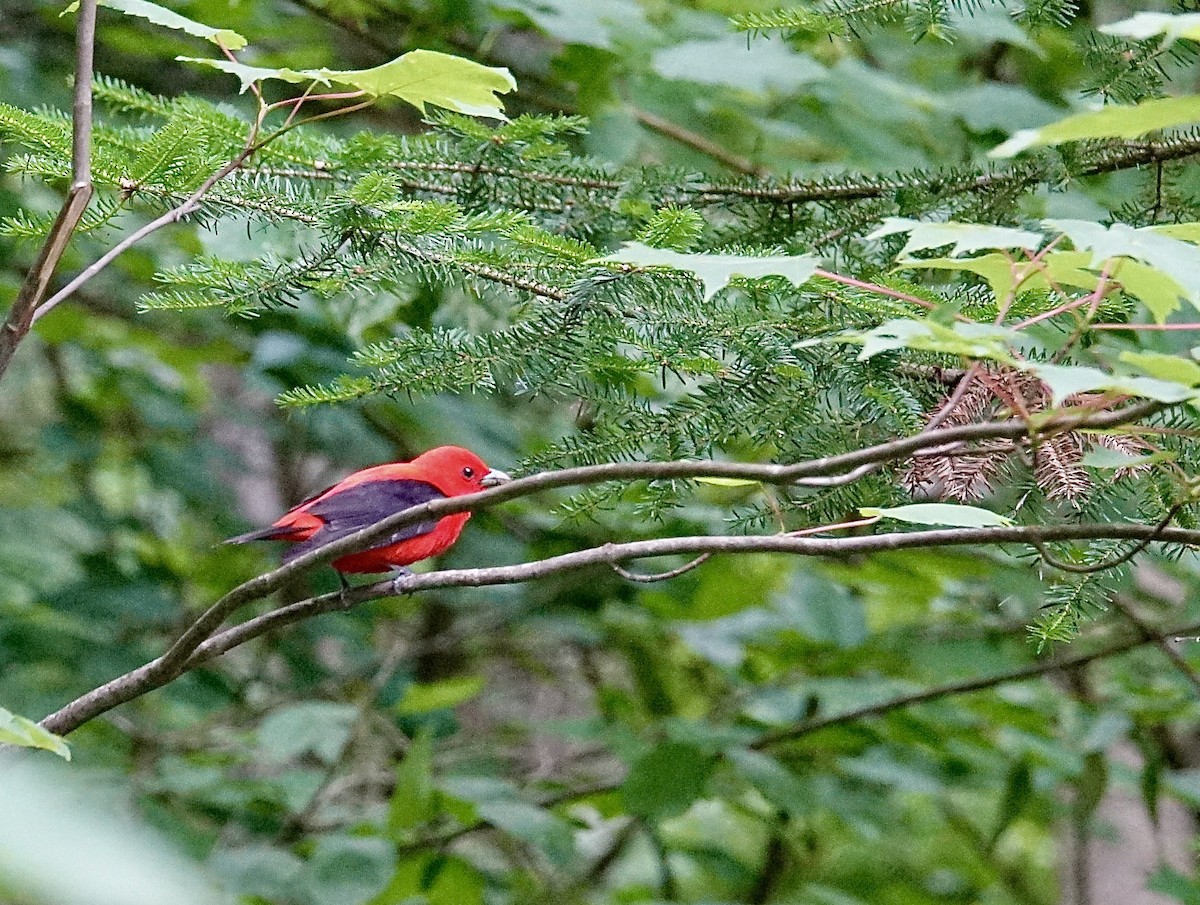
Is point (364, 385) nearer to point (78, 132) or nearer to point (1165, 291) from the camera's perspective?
point (78, 132)

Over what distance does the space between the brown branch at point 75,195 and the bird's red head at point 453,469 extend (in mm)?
1667

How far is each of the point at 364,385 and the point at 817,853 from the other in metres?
3.75

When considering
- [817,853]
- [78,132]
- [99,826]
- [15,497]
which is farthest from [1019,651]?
[15,497]

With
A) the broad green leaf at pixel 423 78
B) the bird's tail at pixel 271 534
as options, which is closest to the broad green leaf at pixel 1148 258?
the broad green leaf at pixel 423 78

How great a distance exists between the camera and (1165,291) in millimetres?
1090

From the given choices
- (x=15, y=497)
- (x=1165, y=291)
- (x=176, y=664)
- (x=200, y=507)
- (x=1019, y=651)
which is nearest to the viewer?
(x=1165, y=291)

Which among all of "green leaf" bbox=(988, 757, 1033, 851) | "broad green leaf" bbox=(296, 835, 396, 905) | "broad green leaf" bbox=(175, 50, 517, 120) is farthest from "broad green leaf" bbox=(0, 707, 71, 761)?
"green leaf" bbox=(988, 757, 1033, 851)

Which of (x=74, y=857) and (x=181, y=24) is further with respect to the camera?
(x=181, y=24)

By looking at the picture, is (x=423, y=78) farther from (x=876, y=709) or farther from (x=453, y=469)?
(x=876, y=709)

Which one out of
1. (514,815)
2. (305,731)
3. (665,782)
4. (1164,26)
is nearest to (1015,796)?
(665,782)

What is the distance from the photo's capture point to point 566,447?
5.74ft

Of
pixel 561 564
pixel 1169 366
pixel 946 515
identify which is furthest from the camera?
pixel 561 564

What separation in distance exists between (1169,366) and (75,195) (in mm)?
1095

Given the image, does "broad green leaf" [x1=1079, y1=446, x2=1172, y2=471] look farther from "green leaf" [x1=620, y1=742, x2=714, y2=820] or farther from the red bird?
"green leaf" [x1=620, y1=742, x2=714, y2=820]
